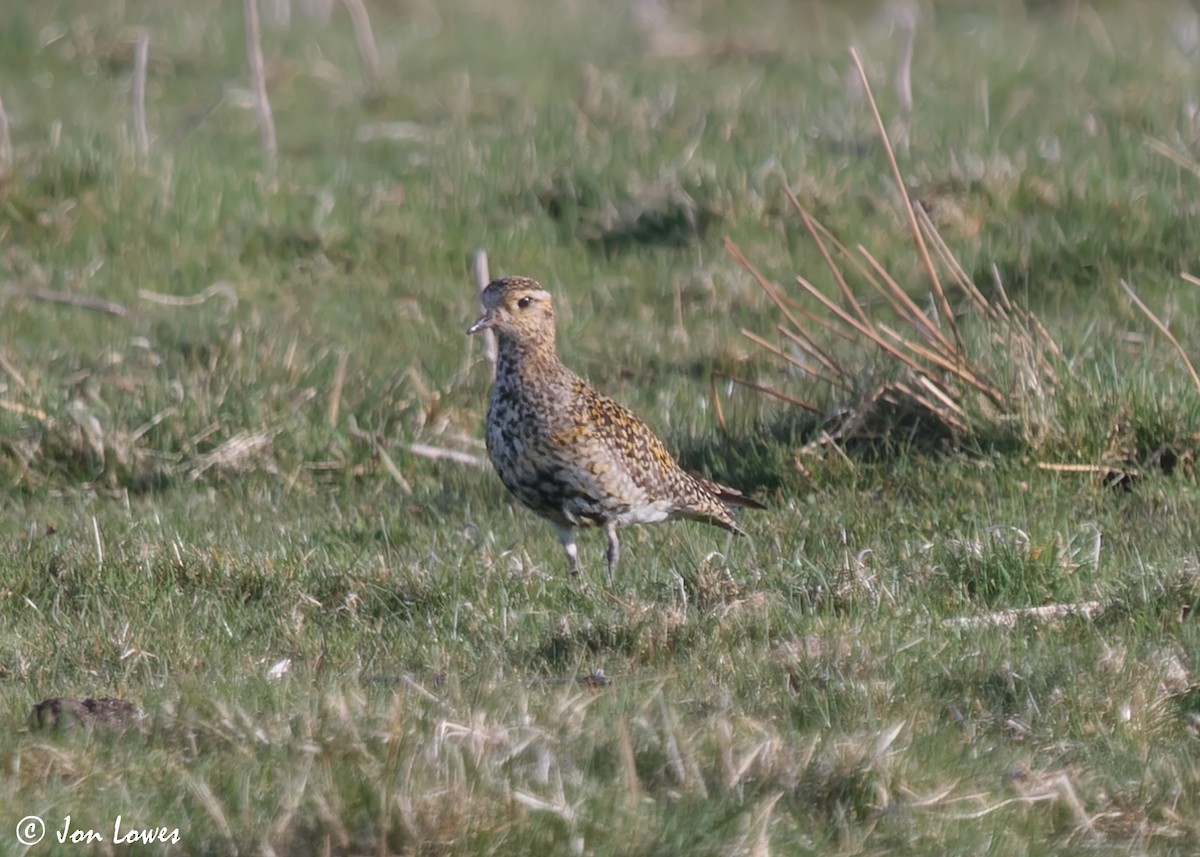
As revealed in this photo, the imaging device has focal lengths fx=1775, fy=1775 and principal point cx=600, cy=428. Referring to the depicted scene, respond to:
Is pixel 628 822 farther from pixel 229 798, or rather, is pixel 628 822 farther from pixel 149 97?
pixel 149 97

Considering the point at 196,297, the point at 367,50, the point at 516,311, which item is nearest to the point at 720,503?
the point at 516,311

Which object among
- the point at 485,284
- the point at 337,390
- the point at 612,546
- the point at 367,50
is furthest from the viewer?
the point at 367,50

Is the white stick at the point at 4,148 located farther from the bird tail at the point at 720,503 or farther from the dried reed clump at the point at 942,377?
the bird tail at the point at 720,503

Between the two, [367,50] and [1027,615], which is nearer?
[1027,615]

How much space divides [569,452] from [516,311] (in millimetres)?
737

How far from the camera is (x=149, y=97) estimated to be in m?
12.4

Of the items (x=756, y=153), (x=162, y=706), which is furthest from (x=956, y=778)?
(x=756, y=153)

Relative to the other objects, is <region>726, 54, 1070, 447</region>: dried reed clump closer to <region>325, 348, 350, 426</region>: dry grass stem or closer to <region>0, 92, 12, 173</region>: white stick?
<region>325, 348, 350, 426</region>: dry grass stem

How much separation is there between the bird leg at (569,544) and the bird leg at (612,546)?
113mm

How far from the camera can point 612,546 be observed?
20.6ft

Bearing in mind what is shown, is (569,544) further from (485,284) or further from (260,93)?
(260,93)

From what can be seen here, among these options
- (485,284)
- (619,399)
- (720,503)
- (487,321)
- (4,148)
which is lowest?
(619,399)

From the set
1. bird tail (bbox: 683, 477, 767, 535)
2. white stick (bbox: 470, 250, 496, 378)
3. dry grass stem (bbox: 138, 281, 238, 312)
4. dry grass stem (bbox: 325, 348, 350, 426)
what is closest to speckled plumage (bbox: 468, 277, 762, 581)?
bird tail (bbox: 683, 477, 767, 535)
